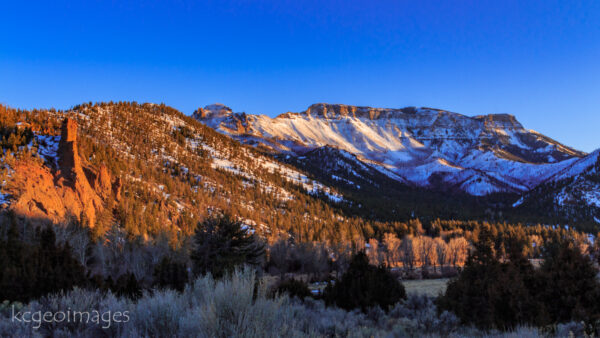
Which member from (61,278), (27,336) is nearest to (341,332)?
(27,336)

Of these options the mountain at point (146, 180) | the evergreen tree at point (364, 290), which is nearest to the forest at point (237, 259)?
the evergreen tree at point (364, 290)

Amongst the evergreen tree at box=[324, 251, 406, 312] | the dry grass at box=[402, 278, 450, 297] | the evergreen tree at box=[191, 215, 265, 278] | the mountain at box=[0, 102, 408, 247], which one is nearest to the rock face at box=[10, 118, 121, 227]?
the mountain at box=[0, 102, 408, 247]

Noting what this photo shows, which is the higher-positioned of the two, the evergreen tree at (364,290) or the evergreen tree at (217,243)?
the evergreen tree at (217,243)

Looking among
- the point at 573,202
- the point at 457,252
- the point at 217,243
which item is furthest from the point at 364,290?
the point at 573,202

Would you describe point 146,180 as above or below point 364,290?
above

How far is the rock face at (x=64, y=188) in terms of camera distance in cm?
4857

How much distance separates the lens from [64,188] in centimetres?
5650

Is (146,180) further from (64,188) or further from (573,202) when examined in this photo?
(573,202)

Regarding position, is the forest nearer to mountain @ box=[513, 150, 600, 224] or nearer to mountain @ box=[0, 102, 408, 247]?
mountain @ box=[0, 102, 408, 247]

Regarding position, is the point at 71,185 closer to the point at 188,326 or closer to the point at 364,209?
the point at 188,326

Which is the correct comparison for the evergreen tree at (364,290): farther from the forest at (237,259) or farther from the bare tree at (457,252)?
the bare tree at (457,252)

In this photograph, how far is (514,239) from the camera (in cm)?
1466

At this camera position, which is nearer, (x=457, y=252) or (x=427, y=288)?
(x=427, y=288)

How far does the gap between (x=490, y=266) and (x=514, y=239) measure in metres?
1.73
